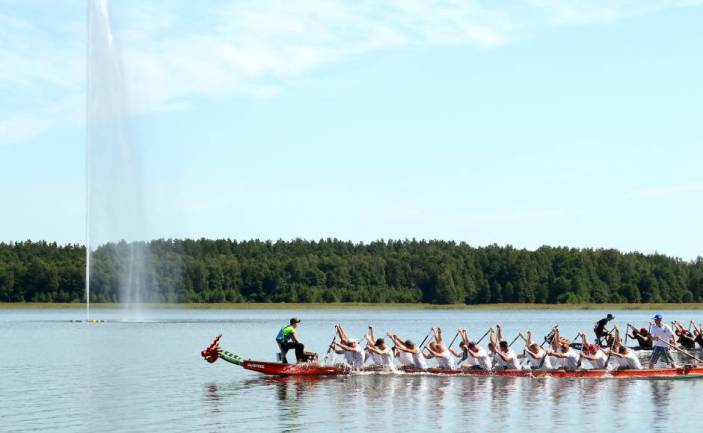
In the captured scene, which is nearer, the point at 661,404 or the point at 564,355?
the point at 661,404

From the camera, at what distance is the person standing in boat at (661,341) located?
155ft

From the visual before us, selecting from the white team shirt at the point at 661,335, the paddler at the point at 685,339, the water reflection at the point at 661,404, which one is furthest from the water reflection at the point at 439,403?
the paddler at the point at 685,339

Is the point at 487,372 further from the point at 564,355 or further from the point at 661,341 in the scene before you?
the point at 661,341

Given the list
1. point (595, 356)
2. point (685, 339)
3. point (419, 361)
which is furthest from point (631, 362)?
point (419, 361)

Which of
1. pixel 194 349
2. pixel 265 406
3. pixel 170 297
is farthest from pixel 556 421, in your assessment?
pixel 170 297

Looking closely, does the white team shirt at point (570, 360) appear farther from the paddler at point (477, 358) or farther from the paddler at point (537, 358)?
the paddler at point (477, 358)

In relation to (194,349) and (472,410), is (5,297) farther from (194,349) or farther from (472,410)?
(472,410)

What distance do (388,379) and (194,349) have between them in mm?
27080

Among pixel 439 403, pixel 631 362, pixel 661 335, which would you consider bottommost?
pixel 439 403

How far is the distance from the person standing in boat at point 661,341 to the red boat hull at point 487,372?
1.31m

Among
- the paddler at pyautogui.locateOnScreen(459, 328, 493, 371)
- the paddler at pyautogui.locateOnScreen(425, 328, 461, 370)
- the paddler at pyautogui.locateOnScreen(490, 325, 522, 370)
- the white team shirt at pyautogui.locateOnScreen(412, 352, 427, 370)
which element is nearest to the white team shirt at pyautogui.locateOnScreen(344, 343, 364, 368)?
the white team shirt at pyautogui.locateOnScreen(412, 352, 427, 370)

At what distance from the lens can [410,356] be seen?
156 ft

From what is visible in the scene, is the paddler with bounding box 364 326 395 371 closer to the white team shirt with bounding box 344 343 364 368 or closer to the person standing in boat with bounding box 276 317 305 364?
the white team shirt with bounding box 344 343 364 368

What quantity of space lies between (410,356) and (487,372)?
3.18m
